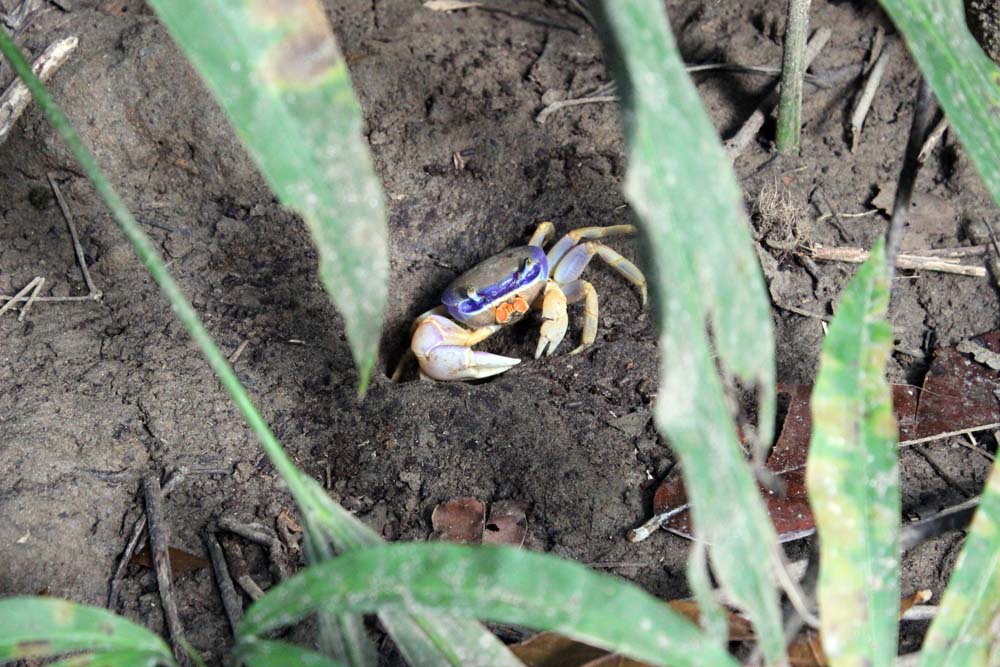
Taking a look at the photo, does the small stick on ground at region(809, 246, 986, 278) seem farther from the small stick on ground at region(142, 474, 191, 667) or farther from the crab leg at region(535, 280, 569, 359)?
the small stick on ground at region(142, 474, 191, 667)

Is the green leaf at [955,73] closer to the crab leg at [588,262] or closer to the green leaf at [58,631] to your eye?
the green leaf at [58,631]

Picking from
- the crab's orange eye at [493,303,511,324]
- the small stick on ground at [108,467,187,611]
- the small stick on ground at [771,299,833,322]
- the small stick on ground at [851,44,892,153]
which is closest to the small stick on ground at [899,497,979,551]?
the small stick on ground at [771,299,833,322]

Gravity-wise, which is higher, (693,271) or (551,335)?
(693,271)

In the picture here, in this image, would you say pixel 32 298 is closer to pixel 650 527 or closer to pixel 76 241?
pixel 76 241

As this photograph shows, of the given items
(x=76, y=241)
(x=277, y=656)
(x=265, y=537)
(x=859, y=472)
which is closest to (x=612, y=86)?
(x=76, y=241)

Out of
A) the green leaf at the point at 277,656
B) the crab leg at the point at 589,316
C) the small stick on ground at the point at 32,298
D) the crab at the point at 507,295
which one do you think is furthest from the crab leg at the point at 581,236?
the green leaf at the point at 277,656

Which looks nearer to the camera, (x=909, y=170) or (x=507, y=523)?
(x=909, y=170)

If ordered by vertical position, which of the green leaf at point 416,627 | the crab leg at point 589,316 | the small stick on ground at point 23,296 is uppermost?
the small stick on ground at point 23,296
